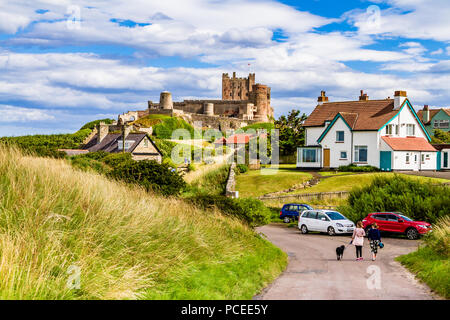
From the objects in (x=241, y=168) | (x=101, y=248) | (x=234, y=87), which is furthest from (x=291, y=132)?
(x=234, y=87)

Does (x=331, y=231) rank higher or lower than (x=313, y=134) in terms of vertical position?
lower

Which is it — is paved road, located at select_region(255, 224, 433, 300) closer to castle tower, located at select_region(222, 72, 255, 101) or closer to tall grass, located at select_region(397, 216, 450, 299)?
tall grass, located at select_region(397, 216, 450, 299)

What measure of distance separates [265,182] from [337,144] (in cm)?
1187

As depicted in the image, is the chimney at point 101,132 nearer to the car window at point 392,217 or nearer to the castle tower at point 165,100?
the car window at point 392,217

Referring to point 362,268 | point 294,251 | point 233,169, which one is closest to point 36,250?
point 362,268

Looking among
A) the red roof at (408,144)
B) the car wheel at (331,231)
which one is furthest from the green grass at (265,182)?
the car wheel at (331,231)

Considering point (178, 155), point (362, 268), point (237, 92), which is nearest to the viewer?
point (362, 268)

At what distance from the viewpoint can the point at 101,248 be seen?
10781 mm

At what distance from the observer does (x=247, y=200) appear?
2378cm

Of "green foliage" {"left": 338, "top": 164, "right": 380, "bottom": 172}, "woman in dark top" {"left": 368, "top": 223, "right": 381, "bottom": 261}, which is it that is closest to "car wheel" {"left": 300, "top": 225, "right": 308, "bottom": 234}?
"woman in dark top" {"left": 368, "top": 223, "right": 381, "bottom": 261}

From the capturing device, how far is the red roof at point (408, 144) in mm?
53062

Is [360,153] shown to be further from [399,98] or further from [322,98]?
[322,98]
